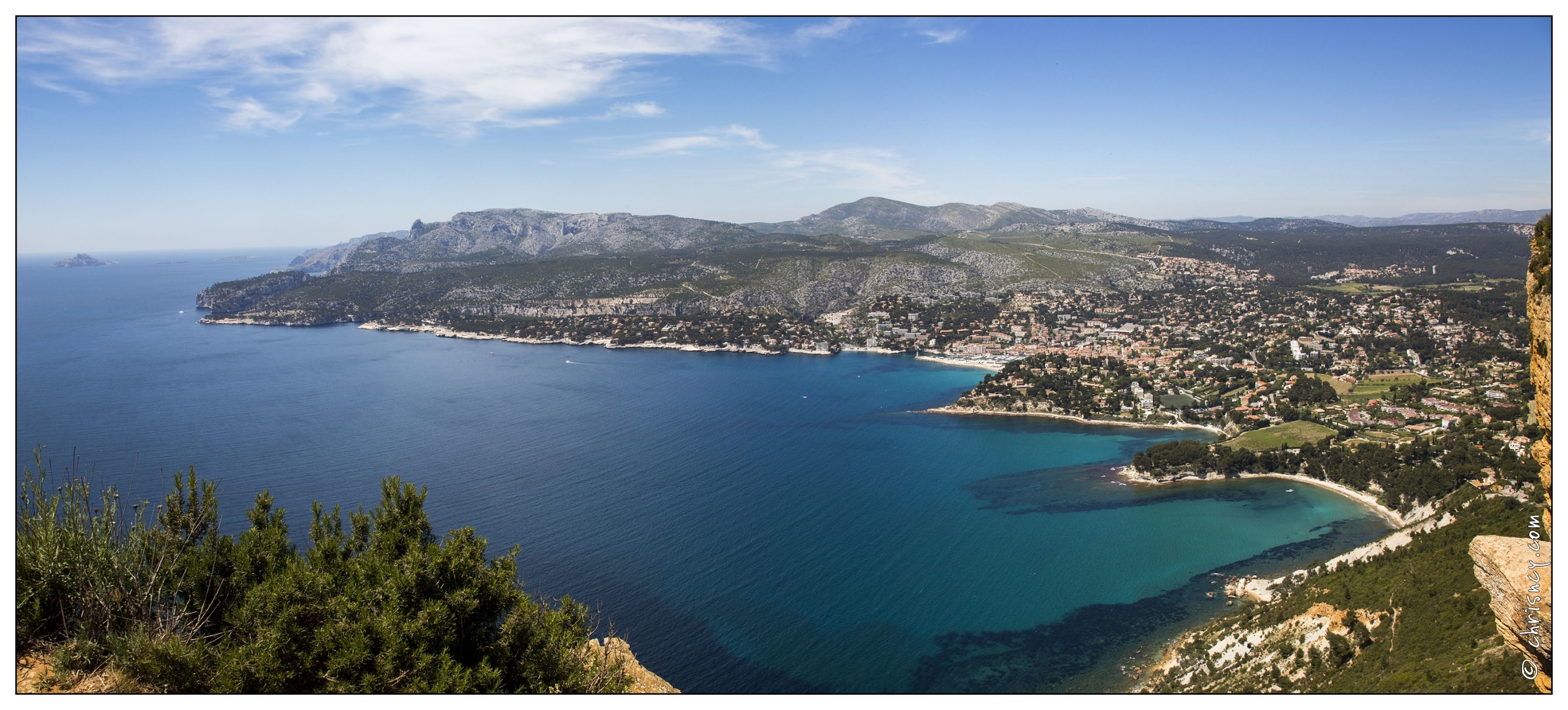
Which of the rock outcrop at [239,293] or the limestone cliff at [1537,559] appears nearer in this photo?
the limestone cliff at [1537,559]

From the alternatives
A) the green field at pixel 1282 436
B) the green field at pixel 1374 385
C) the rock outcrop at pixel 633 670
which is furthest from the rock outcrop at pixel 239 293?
the green field at pixel 1374 385

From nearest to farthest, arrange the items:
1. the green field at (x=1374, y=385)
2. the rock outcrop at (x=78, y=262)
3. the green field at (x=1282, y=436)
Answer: the green field at (x=1282, y=436), the green field at (x=1374, y=385), the rock outcrop at (x=78, y=262)

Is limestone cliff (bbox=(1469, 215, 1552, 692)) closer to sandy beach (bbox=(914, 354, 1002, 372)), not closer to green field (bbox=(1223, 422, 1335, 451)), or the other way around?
green field (bbox=(1223, 422, 1335, 451))

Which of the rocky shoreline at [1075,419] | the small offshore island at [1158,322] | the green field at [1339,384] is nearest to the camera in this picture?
the small offshore island at [1158,322]

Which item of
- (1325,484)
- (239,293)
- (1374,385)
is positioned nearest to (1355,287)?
(1374,385)

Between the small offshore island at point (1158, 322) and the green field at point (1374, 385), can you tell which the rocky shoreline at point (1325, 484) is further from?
the green field at point (1374, 385)

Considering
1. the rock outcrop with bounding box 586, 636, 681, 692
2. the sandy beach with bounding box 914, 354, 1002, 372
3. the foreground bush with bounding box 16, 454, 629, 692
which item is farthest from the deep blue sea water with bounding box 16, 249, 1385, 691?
the foreground bush with bounding box 16, 454, 629, 692

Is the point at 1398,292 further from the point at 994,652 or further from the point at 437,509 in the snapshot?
the point at 437,509
